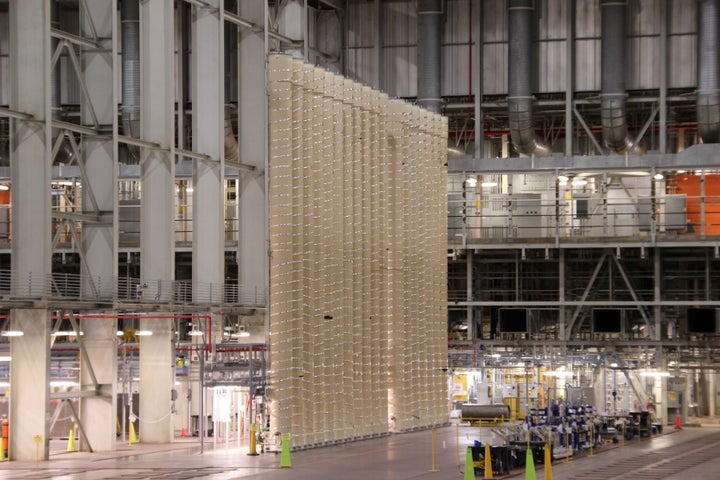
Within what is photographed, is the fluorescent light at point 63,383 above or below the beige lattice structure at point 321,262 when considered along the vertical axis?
below

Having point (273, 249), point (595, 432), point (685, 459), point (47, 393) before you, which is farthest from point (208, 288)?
point (685, 459)

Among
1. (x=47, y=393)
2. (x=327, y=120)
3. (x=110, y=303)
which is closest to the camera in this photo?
(x=47, y=393)

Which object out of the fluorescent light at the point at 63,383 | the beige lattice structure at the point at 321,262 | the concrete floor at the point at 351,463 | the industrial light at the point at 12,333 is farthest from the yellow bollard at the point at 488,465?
the fluorescent light at the point at 63,383

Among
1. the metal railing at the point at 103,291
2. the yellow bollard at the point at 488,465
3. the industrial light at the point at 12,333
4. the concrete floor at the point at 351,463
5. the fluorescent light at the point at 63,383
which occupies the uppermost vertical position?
the metal railing at the point at 103,291

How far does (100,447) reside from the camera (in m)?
42.4

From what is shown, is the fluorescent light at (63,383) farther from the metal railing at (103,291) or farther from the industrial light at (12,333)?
the industrial light at (12,333)

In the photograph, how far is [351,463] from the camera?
37.6 metres

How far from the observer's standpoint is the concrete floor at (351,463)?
33.8 meters

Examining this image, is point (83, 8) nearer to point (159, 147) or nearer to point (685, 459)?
point (159, 147)

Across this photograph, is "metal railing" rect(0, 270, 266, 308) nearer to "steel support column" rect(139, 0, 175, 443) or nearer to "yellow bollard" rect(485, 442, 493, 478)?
"steel support column" rect(139, 0, 175, 443)

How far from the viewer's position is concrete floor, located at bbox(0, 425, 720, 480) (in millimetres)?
33812

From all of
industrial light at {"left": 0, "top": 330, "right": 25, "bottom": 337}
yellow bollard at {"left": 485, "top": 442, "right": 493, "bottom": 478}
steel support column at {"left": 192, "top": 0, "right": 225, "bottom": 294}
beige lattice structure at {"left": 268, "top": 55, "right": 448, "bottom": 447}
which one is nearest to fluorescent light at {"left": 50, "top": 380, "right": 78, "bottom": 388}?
industrial light at {"left": 0, "top": 330, "right": 25, "bottom": 337}

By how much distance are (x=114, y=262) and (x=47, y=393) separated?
6.19m

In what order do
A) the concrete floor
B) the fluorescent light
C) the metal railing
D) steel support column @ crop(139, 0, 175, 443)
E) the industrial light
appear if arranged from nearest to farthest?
the concrete floor
the industrial light
the metal railing
the fluorescent light
steel support column @ crop(139, 0, 175, 443)
